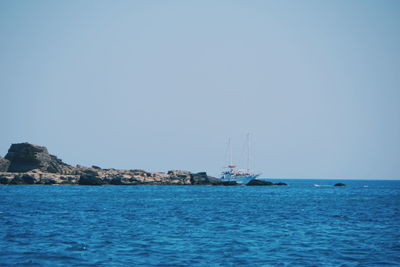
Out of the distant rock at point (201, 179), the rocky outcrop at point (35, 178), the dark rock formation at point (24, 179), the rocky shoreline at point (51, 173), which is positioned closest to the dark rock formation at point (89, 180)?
the rocky shoreline at point (51, 173)

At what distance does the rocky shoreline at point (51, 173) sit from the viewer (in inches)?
5133

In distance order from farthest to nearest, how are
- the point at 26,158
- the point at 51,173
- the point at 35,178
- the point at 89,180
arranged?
1. the point at 51,173
2. the point at 26,158
3. the point at 89,180
4. the point at 35,178

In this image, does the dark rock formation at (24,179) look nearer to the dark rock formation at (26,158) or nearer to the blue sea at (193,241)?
the dark rock formation at (26,158)

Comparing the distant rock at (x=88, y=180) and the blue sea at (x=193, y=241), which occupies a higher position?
the distant rock at (x=88, y=180)

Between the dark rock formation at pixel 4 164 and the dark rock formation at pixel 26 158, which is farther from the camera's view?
the dark rock formation at pixel 26 158

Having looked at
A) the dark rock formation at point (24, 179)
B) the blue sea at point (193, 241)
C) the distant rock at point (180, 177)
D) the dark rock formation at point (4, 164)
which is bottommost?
the blue sea at point (193, 241)

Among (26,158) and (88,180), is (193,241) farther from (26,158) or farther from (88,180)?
(26,158)

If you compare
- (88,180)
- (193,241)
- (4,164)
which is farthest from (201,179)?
(193,241)

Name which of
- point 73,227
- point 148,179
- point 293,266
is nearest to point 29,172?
point 148,179

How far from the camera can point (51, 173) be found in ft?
459

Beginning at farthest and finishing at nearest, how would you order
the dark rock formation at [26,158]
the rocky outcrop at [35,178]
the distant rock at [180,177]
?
the distant rock at [180,177] < the dark rock formation at [26,158] < the rocky outcrop at [35,178]

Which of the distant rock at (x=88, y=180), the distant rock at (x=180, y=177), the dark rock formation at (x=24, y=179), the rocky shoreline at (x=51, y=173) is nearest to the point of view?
the dark rock formation at (x=24, y=179)

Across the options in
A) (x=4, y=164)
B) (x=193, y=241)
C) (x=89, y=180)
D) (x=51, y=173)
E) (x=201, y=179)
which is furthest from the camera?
(x=201, y=179)

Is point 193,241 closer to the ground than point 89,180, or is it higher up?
closer to the ground
